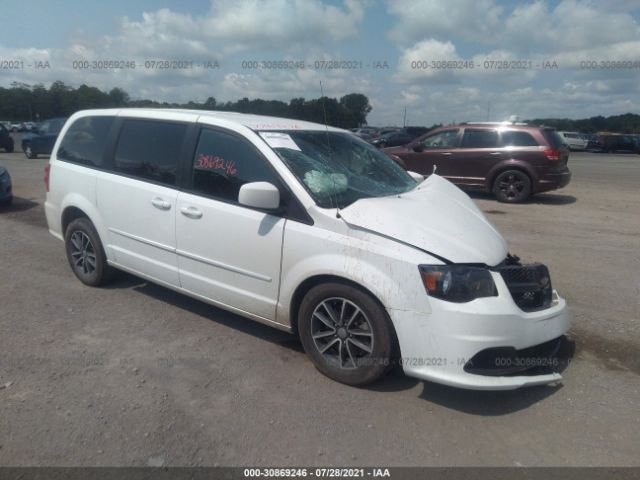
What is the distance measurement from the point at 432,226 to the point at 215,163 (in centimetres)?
178

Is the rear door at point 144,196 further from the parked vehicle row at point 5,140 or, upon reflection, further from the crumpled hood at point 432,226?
the parked vehicle row at point 5,140

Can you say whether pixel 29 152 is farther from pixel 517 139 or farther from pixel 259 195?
pixel 259 195

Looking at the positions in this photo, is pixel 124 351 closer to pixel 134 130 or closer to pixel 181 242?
pixel 181 242

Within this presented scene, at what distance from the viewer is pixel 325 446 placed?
2.83 metres

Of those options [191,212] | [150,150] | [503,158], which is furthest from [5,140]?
[191,212]

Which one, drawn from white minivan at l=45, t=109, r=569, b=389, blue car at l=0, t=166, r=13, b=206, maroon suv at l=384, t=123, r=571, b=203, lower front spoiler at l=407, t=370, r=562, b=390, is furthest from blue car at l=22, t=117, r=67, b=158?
lower front spoiler at l=407, t=370, r=562, b=390

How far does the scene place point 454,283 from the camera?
10.1 ft

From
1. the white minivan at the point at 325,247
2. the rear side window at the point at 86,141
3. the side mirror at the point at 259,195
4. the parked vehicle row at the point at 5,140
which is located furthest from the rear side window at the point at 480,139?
the parked vehicle row at the point at 5,140

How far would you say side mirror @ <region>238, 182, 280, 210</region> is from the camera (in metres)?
3.40

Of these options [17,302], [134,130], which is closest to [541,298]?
[134,130]

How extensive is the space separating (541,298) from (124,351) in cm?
309

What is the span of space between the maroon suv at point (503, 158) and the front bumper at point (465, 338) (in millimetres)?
8694

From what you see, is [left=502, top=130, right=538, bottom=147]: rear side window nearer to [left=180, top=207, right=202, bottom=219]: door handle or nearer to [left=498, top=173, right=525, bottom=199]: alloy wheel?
[left=498, top=173, right=525, bottom=199]: alloy wheel

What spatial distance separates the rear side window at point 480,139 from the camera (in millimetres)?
11468
